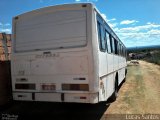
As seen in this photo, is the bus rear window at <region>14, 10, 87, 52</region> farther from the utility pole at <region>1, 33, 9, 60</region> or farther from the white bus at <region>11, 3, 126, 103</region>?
the utility pole at <region>1, 33, 9, 60</region>

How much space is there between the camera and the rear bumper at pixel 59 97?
693cm

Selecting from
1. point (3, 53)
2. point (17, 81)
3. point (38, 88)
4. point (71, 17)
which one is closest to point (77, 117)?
point (38, 88)

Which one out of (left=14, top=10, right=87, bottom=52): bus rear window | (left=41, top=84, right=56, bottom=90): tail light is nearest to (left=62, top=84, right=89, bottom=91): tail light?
(left=41, top=84, right=56, bottom=90): tail light

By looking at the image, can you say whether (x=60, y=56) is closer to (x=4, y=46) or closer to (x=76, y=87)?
(x=76, y=87)

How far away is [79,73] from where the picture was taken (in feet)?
23.2

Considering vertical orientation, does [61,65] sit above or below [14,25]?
below

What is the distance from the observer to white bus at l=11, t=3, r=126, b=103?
7020mm

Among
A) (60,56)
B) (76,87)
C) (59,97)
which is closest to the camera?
(76,87)

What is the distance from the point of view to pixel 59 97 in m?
7.27

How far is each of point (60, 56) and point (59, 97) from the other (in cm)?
113

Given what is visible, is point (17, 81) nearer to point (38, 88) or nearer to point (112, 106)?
point (38, 88)

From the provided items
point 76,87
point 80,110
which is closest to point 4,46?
point 80,110

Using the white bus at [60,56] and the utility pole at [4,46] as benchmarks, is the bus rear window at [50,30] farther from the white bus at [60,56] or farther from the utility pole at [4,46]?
the utility pole at [4,46]

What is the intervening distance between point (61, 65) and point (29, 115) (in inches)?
96.4
